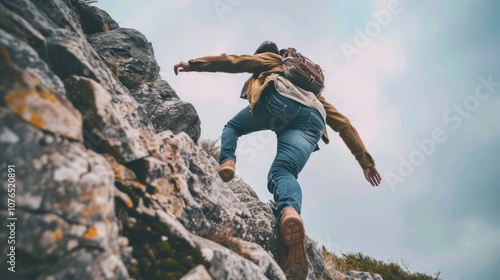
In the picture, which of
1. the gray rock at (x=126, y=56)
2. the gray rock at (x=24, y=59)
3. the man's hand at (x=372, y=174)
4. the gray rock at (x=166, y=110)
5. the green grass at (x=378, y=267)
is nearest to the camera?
the gray rock at (x=24, y=59)

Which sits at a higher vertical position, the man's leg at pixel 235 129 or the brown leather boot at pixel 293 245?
the man's leg at pixel 235 129

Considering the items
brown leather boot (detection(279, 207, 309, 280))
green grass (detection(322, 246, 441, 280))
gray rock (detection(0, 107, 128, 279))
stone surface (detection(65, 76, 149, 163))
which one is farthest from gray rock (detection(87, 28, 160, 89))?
green grass (detection(322, 246, 441, 280))

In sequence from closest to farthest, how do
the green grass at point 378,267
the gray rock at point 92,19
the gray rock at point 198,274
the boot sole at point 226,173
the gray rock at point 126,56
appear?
the gray rock at point 198,274
the boot sole at point 226,173
the gray rock at point 126,56
the gray rock at point 92,19
the green grass at point 378,267

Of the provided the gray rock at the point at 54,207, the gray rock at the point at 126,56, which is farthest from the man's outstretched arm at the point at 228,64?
the gray rock at the point at 54,207

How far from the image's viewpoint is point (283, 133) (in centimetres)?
332

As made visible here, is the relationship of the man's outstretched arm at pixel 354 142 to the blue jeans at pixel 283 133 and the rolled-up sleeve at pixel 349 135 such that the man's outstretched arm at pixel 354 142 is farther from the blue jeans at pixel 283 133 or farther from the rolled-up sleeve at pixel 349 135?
the blue jeans at pixel 283 133

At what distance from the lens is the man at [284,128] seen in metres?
2.78

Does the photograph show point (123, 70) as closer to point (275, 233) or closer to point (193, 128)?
point (193, 128)

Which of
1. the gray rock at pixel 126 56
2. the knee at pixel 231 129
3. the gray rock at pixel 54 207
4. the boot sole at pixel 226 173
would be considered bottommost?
the gray rock at pixel 54 207

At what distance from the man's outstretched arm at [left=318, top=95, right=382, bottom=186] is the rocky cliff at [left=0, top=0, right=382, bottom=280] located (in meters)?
1.61

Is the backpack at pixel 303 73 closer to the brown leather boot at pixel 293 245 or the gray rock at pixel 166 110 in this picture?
the brown leather boot at pixel 293 245

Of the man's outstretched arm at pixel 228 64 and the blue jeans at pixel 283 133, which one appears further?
the man's outstretched arm at pixel 228 64

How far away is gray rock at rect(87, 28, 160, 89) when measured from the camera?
17.5 feet

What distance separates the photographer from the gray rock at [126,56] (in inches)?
210
